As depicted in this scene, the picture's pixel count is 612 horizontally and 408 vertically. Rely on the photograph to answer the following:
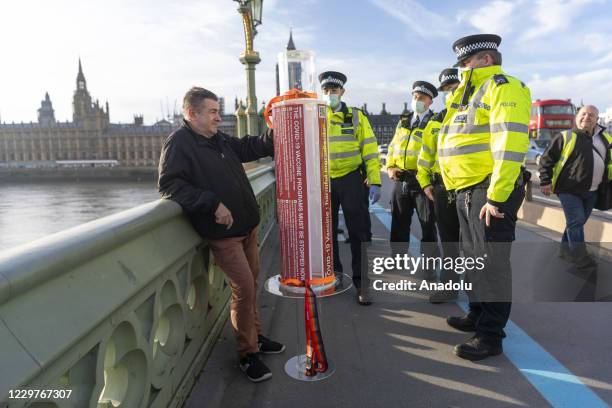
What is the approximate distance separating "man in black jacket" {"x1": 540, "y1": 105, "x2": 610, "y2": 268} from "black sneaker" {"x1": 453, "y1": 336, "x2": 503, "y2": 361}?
101 inches

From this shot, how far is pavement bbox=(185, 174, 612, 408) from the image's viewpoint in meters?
2.47

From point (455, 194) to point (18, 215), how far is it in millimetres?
57026

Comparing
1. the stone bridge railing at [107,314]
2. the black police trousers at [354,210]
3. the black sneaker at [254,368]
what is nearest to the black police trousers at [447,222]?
the black police trousers at [354,210]

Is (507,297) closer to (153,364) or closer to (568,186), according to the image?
(153,364)

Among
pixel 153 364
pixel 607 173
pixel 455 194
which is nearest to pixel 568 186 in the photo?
pixel 607 173

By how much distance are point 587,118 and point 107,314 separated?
5213mm

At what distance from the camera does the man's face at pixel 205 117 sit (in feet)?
8.95

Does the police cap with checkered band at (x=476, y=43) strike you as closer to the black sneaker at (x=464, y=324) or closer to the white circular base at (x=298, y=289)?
the white circular base at (x=298, y=289)

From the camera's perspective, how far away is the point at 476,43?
2930mm

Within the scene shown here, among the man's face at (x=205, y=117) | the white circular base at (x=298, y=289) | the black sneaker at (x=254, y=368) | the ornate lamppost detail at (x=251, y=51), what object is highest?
the ornate lamppost detail at (x=251, y=51)

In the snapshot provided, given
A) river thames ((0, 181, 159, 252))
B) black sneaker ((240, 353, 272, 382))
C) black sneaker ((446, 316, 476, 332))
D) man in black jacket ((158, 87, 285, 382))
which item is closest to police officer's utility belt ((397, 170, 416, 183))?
black sneaker ((446, 316, 476, 332))

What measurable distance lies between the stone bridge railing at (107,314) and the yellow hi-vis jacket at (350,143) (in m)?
1.76

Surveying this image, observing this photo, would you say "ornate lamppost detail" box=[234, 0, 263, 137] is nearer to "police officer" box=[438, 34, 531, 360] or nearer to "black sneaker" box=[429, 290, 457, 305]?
"black sneaker" box=[429, 290, 457, 305]

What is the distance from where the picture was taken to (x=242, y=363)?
2.80 meters
